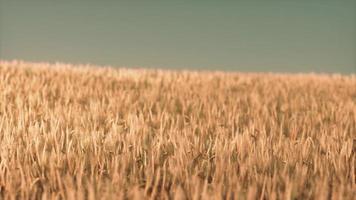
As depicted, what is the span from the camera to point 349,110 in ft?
19.1

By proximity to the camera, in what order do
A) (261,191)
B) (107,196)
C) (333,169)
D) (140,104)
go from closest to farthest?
1. (107,196)
2. (261,191)
3. (333,169)
4. (140,104)

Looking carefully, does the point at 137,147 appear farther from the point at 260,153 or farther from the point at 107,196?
the point at 107,196

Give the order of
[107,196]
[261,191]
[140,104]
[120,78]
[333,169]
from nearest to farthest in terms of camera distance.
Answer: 1. [107,196]
2. [261,191]
3. [333,169]
4. [140,104]
5. [120,78]

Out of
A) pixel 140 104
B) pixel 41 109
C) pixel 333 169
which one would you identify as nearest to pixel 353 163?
pixel 333 169

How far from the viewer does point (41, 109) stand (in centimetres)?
473

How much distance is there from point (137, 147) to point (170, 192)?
62 centimetres

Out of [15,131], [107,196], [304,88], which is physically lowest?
[107,196]

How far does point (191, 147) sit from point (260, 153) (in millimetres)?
328

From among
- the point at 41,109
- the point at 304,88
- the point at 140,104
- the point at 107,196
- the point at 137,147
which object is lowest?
the point at 107,196

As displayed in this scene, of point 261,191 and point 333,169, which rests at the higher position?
point 333,169

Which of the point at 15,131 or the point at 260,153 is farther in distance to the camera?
the point at 15,131

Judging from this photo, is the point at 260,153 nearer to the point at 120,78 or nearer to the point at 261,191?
the point at 261,191

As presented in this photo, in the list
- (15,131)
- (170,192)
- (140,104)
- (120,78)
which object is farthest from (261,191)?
(120,78)

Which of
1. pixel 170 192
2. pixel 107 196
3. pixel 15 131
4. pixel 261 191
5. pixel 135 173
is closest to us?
pixel 107 196
